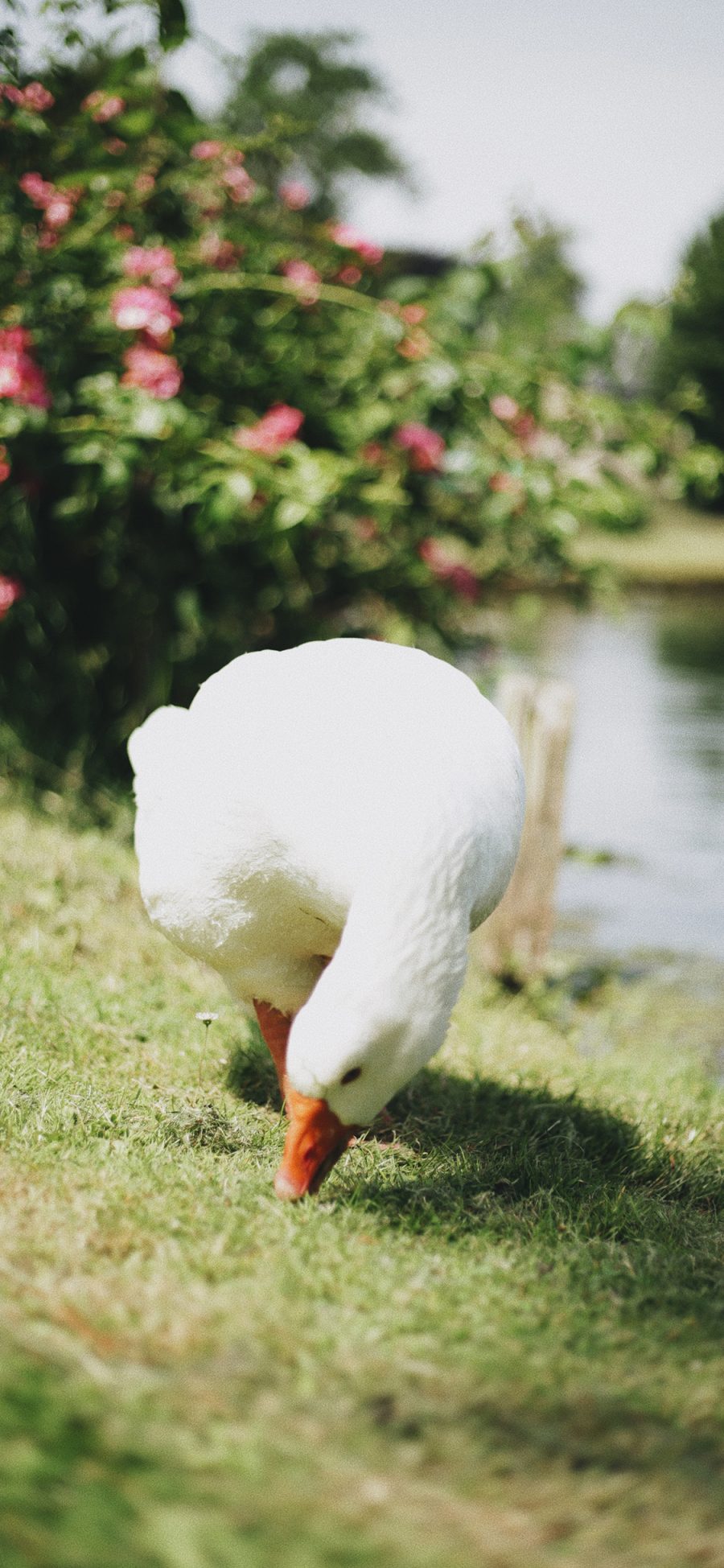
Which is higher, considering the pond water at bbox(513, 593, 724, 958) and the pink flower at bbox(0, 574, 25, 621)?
the pond water at bbox(513, 593, 724, 958)

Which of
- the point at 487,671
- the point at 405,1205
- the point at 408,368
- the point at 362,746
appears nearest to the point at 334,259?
the point at 408,368

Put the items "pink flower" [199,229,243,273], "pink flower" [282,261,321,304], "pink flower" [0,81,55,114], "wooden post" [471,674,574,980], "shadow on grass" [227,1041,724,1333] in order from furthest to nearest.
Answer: "pink flower" [199,229,243,273] < "pink flower" [282,261,321,304] < "wooden post" [471,674,574,980] < "pink flower" [0,81,55,114] < "shadow on grass" [227,1041,724,1333]

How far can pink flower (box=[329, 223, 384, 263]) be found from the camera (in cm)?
620

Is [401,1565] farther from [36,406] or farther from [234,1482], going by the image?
[36,406]

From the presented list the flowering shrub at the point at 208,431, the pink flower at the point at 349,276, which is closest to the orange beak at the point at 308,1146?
the flowering shrub at the point at 208,431

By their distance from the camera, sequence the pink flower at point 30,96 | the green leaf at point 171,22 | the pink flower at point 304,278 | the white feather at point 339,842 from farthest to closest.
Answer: the pink flower at point 304,278
the pink flower at point 30,96
the green leaf at point 171,22
the white feather at point 339,842

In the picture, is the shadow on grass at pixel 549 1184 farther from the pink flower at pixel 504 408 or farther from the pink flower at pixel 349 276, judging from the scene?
the pink flower at pixel 349 276

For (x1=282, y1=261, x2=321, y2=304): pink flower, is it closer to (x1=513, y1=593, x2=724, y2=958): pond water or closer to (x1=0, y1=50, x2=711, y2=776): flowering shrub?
(x1=0, y1=50, x2=711, y2=776): flowering shrub

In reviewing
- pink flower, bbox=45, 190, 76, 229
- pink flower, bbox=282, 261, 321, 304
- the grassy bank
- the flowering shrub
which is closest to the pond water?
the flowering shrub

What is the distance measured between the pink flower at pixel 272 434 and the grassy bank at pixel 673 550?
15057 mm

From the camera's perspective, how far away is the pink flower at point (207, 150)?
5960 mm

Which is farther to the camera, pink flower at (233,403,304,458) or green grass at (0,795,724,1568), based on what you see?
pink flower at (233,403,304,458)

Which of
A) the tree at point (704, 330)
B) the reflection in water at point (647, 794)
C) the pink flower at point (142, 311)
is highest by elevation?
the tree at point (704, 330)

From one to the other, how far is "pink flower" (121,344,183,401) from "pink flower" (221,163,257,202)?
1.22m
